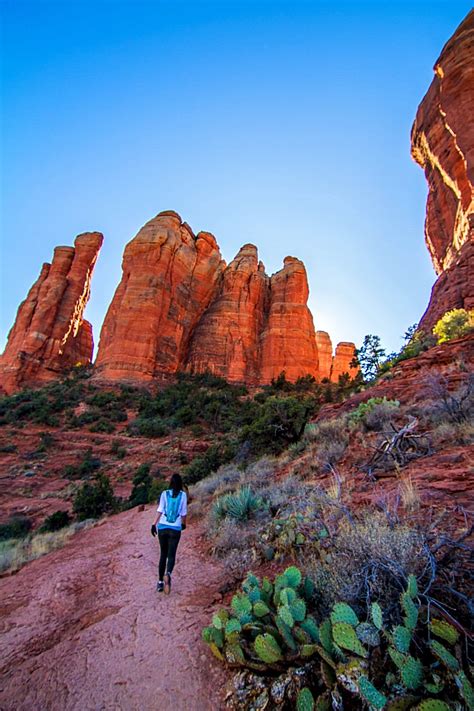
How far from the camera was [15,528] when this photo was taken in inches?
389

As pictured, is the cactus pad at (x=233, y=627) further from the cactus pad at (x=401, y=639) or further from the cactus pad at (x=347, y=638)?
the cactus pad at (x=401, y=639)

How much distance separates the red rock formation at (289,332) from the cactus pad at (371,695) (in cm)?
3286

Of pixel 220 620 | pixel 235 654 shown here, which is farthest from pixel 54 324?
pixel 235 654

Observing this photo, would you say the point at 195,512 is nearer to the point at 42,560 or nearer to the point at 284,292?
the point at 42,560

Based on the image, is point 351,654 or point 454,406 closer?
point 351,654

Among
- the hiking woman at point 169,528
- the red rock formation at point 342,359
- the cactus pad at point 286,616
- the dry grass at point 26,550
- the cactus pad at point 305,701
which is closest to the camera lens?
the cactus pad at point 305,701

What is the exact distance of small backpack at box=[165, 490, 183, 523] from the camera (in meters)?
4.25

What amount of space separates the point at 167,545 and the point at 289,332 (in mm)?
33198

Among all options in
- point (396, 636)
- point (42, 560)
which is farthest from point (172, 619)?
point (42, 560)

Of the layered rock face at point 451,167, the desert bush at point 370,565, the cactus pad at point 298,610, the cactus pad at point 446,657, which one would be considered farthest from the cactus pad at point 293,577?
the layered rock face at point 451,167

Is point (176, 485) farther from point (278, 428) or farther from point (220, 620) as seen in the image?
point (278, 428)

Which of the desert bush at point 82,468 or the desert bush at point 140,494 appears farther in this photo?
the desert bush at point 82,468

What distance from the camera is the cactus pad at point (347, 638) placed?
5.66 feet

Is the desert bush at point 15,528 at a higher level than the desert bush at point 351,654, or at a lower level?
lower
